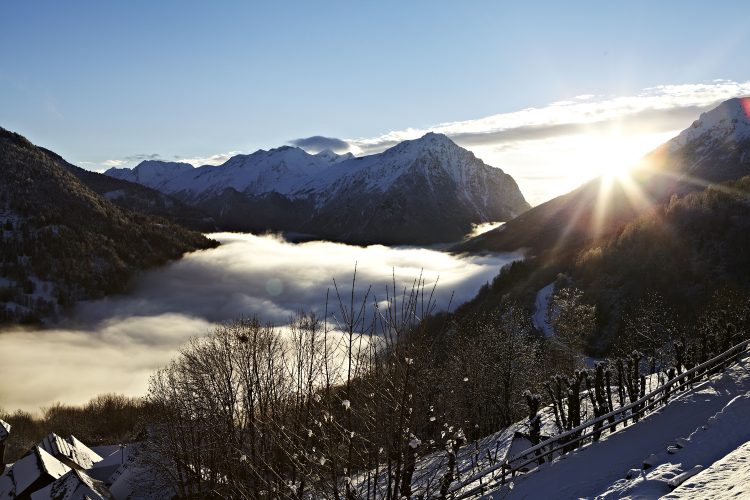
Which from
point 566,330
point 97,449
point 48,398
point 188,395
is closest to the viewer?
point 188,395

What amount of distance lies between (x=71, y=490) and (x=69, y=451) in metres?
15.0

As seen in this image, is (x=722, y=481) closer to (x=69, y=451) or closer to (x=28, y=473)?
(x=28, y=473)

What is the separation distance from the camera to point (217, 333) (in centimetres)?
3084

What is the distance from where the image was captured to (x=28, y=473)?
42.9m

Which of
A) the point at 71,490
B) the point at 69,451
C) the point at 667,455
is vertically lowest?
the point at 69,451

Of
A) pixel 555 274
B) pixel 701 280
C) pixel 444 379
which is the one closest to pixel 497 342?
pixel 444 379

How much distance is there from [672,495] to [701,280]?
81.5 metres

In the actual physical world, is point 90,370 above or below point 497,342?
below

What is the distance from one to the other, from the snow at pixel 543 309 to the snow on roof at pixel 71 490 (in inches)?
2640

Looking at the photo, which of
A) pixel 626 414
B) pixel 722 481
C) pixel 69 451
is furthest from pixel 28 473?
pixel 722 481

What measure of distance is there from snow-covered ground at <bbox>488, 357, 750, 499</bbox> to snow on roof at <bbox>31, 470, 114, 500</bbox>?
3571cm

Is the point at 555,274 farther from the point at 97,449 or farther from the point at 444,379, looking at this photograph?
the point at 97,449

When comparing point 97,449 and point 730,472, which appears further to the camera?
point 97,449

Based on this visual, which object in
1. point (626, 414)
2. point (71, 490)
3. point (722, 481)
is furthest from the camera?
point (71, 490)
